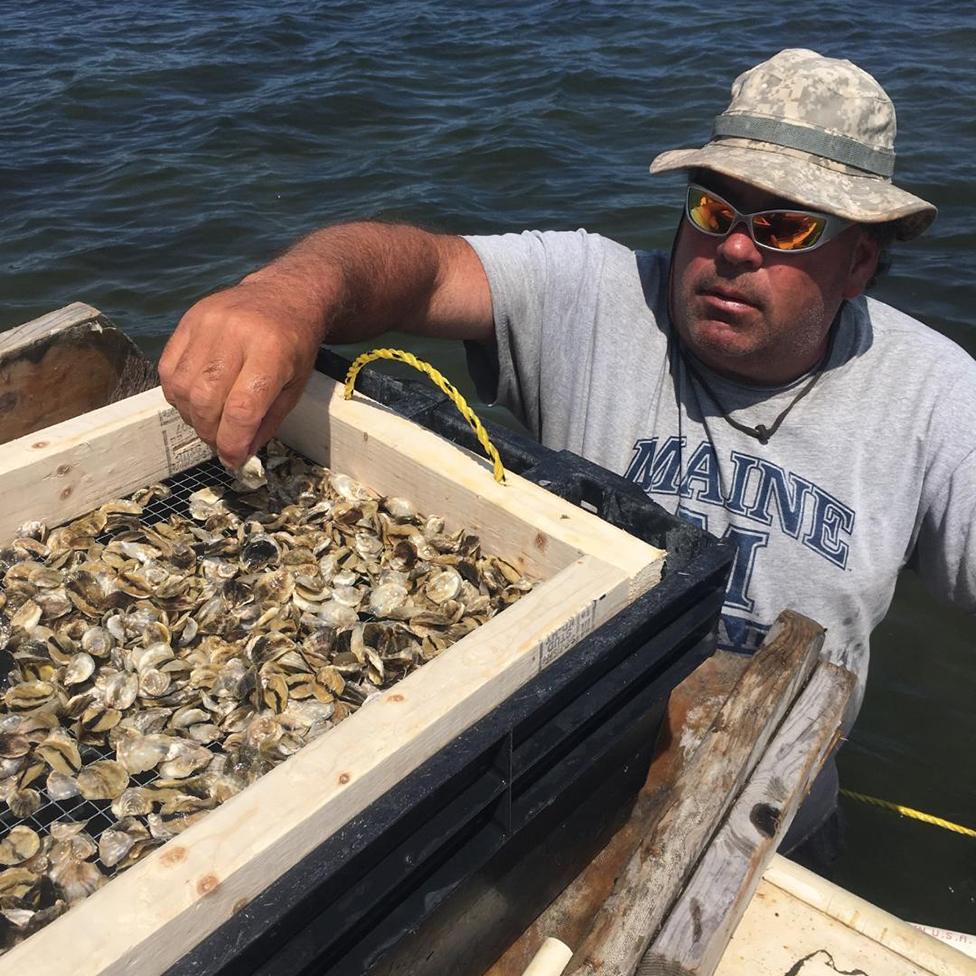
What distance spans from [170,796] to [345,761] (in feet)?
0.97

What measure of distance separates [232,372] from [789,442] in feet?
4.44

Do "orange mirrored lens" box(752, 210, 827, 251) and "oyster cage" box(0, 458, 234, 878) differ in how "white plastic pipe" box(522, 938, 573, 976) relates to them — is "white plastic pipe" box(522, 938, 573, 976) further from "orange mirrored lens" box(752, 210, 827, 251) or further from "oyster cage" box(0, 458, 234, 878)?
"orange mirrored lens" box(752, 210, 827, 251)

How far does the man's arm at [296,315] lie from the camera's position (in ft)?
5.34

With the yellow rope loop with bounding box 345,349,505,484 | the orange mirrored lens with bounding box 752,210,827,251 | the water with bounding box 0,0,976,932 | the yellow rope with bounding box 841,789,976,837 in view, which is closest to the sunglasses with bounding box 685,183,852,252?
the orange mirrored lens with bounding box 752,210,827,251

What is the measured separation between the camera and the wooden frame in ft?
3.21

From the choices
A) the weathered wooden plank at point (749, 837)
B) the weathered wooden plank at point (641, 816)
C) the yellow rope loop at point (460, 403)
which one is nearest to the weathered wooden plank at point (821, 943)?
the weathered wooden plank at point (749, 837)

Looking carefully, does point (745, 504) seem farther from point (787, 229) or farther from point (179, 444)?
point (179, 444)

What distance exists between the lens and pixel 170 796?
1261 millimetres

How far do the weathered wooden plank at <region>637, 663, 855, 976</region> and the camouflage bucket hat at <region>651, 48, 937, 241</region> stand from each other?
3.51 feet

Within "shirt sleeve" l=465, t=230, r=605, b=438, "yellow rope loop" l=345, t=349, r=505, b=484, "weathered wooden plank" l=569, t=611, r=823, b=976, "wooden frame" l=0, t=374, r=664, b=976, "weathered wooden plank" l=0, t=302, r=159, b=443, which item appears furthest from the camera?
"shirt sleeve" l=465, t=230, r=605, b=438

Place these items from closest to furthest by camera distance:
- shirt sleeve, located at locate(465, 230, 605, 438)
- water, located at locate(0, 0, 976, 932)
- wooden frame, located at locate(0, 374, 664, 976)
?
1. wooden frame, located at locate(0, 374, 664, 976)
2. shirt sleeve, located at locate(465, 230, 605, 438)
3. water, located at locate(0, 0, 976, 932)

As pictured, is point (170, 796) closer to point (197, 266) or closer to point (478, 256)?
point (478, 256)

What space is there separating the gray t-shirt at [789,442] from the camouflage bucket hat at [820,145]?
1.13ft

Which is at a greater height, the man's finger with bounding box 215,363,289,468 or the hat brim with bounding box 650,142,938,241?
the hat brim with bounding box 650,142,938,241
